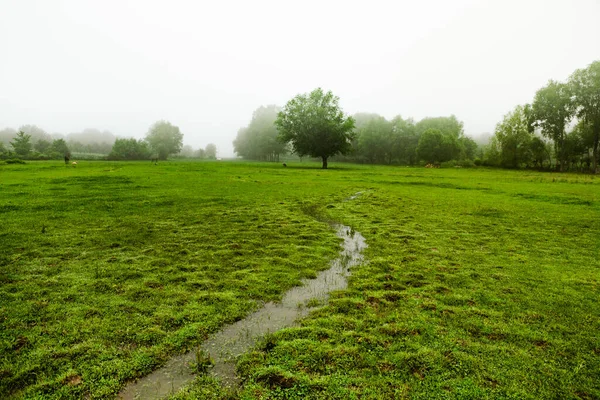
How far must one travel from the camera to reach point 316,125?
6762cm

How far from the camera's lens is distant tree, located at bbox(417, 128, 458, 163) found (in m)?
94.4

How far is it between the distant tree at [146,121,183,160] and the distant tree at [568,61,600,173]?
136 metres

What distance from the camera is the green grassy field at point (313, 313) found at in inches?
198

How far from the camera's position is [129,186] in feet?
86.4

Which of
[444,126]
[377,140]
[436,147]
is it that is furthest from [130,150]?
[444,126]

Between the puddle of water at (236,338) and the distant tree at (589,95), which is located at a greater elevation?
the distant tree at (589,95)

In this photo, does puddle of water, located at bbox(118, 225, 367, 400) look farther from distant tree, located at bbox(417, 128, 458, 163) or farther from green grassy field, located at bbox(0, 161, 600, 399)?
distant tree, located at bbox(417, 128, 458, 163)

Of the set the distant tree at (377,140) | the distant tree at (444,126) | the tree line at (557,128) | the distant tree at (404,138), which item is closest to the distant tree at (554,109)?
the tree line at (557,128)

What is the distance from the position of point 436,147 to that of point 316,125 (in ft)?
159

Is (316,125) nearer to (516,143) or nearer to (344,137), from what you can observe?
(344,137)

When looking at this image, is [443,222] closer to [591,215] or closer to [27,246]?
[591,215]

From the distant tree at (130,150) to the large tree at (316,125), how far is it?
67.9m

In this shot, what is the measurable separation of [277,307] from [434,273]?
18.2 feet

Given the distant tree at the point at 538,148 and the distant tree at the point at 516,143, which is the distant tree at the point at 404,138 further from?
the distant tree at the point at 538,148
